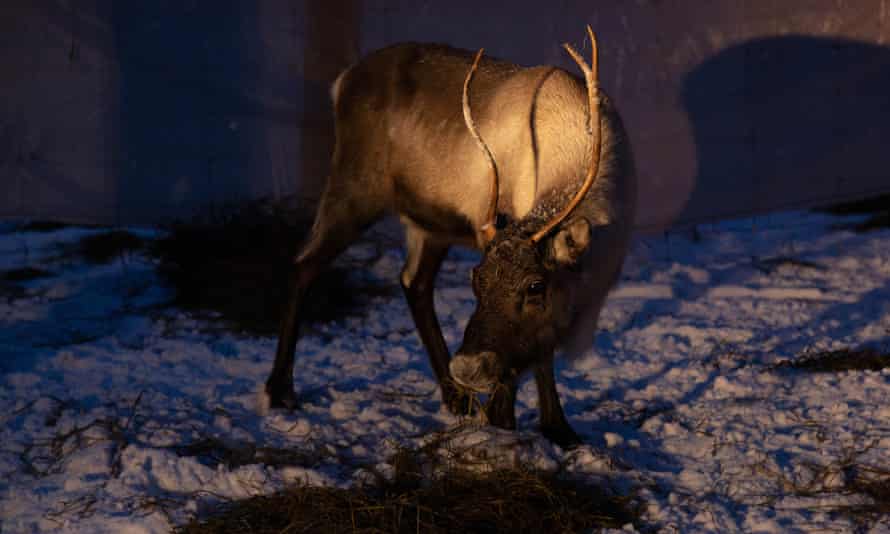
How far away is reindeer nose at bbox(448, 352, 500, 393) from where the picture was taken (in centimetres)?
259

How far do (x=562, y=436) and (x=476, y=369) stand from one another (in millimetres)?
795

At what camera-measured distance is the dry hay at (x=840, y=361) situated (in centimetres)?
381

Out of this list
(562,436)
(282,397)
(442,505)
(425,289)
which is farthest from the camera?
(425,289)

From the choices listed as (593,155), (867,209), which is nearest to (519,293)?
(593,155)

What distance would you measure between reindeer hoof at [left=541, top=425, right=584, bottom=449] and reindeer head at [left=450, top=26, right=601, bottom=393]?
61 centimetres

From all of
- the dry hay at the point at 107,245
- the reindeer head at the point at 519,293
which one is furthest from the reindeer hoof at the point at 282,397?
the dry hay at the point at 107,245

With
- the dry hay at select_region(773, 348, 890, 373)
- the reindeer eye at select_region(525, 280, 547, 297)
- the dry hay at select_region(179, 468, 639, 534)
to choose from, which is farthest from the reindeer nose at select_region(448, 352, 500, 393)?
the dry hay at select_region(773, 348, 890, 373)

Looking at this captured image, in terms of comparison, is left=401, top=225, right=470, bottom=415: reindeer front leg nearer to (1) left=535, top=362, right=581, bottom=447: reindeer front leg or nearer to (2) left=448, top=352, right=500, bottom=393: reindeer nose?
(1) left=535, top=362, right=581, bottom=447: reindeer front leg

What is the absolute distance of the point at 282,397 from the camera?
3.68m

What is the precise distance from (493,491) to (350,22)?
11.9ft

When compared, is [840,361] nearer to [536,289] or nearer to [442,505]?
[536,289]

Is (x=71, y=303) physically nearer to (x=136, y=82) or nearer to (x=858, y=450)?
(x=136, y=82)

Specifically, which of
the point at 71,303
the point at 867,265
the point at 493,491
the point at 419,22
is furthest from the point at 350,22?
the point at 493,491

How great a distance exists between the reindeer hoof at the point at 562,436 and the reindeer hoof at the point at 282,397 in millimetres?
963
